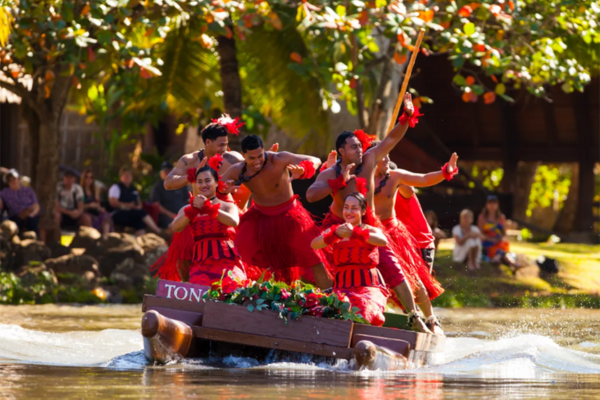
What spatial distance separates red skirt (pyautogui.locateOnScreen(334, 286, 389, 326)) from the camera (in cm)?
633

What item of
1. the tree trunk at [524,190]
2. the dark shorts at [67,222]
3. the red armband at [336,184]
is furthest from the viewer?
the tree trunk at [524,190]

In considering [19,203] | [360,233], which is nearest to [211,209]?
[360,233]

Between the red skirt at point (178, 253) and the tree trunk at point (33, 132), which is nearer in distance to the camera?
the red skirt at point (178, 253)

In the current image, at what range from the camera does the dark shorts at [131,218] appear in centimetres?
1292

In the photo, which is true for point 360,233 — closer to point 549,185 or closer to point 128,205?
point 128,205

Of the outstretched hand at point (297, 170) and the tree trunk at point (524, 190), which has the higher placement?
the tree trunk at point (524, 190)

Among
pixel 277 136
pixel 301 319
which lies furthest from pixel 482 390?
pixel 277 136

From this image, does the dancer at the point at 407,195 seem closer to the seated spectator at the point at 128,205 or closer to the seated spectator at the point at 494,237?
the seated spectator at the point at 494,237

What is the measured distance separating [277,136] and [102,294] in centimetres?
531

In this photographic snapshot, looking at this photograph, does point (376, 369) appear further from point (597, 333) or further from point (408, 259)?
point (597, 333)

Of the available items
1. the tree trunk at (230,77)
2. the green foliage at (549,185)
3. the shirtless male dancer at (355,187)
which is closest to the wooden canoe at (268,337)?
the shirtless male dancer at (355,187)

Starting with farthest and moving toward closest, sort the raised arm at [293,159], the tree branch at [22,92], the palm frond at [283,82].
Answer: the palm frond at [283,82] < the tree branch at [22,92] < the raised arm at [293,159]

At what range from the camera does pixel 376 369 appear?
5.86 m

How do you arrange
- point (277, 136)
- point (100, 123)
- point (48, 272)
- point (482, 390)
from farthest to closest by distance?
point (100, 123), point (277, 136), point (48, 272), point (482, 390)
